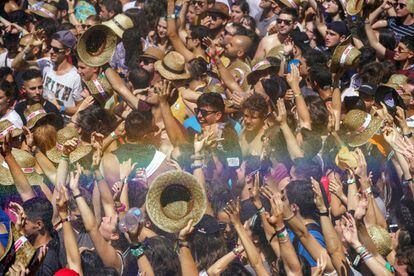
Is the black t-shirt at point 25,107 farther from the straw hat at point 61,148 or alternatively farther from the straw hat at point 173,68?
the straw hat at point 61,148

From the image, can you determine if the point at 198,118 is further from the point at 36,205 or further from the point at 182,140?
the point at 36,205

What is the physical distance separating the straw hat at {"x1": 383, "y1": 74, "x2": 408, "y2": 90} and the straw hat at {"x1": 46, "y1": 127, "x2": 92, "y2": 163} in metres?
2.76

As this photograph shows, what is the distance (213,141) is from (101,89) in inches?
93.9

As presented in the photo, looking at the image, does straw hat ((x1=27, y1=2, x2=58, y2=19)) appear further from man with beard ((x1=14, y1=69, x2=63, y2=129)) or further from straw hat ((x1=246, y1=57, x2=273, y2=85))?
straw hat ((x1=246, y1=57, x2=273, y2=85))

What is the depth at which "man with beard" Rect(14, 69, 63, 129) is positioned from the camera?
1141 centimetres

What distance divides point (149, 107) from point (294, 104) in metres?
1.39

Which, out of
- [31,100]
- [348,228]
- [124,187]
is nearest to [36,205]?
[124,187]

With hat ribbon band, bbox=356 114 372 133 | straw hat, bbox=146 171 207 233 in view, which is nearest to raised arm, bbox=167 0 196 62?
hat ribbon band, bbox=356 114 372 133

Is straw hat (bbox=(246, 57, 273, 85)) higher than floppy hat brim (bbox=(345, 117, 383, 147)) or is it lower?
lower

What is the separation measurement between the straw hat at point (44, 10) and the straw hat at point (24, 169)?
4.26m


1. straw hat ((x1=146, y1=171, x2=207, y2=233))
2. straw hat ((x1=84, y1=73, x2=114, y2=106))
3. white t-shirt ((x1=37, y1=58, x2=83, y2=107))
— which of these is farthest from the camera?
white t-shirt ((x1=37, y1=58, x2=83, y2=107))

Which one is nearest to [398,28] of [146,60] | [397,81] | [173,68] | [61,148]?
[397,81]

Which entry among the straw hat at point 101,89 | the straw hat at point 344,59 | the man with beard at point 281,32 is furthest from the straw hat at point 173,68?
the straw hat at point 344,59

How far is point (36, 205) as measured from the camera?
8.42m
